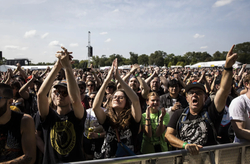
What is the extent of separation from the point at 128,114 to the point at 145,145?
2.58 feet

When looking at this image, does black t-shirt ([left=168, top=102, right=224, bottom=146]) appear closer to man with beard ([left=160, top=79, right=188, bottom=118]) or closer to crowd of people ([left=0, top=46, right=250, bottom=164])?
crowd of people ([left=0, top=46, right=250, bottom=164])

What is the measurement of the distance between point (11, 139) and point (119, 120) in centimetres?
129

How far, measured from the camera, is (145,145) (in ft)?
10.5

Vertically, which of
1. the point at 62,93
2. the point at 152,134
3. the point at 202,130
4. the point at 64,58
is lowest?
the point at 152,134

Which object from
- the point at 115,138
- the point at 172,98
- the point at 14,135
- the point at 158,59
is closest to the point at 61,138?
the point at 14,135

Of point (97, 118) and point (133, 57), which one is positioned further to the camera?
point (133, 57)

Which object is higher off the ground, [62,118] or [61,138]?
[62,118]

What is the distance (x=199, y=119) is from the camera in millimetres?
2584

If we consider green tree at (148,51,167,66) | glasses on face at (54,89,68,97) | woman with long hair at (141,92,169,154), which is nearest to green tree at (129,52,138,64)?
green tree at (148,51,167,66)

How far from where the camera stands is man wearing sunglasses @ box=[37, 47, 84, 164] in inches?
91.1

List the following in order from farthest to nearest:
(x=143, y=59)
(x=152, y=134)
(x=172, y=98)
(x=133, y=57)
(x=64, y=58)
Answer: (x=143, y=59)
(x=133, y=57)
(x=172, y=98)
(x=152, y=134)
(x=64, y=58)

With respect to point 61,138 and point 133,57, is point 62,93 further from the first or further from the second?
point 133,57

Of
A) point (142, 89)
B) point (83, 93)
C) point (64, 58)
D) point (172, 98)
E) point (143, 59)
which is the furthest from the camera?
point (143, 59)

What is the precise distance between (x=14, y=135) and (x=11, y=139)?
49mm
